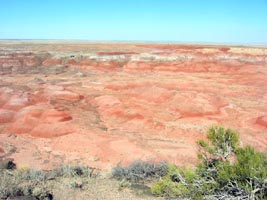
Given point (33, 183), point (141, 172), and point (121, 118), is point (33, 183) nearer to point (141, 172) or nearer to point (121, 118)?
point (141, 172)

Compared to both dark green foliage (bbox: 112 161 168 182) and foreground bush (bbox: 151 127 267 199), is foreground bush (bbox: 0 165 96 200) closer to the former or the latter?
dark green foliage (bbox: 112 161 168 182)

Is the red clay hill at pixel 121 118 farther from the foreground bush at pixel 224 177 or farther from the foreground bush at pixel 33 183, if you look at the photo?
the foreground bush at pixel 224 177

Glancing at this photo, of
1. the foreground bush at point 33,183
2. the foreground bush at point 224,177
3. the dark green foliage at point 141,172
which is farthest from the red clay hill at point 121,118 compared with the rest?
the foreground bush at point 224,177

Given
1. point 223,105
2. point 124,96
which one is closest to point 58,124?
point 124,96

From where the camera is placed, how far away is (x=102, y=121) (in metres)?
20.3

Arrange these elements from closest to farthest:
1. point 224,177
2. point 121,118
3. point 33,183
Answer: point 224,177 < point 33,183 < point 121,118

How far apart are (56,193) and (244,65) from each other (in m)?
35.1

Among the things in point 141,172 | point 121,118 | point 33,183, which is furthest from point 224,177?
point 121,118

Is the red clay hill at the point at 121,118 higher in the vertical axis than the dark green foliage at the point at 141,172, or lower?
lower

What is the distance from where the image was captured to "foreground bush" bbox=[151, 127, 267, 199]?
5.66 m

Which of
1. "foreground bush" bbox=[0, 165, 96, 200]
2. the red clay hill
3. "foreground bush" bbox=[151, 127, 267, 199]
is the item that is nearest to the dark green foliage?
"foreground bush" bbox=[0, 165, 96, 200]

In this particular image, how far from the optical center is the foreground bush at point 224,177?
5660 millimetres

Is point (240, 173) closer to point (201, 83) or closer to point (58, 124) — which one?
point (58, 124)

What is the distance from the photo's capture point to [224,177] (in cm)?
591
